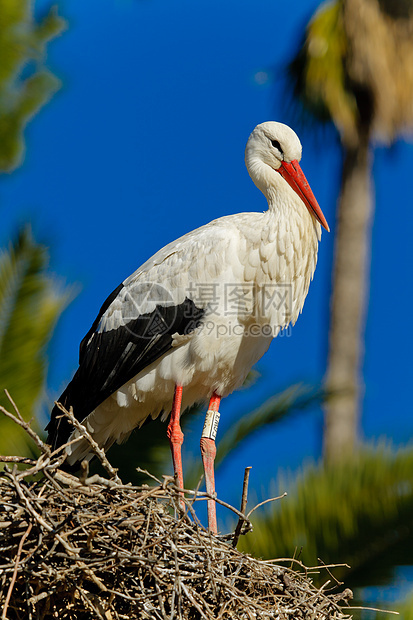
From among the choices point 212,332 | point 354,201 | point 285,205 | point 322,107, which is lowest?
point 212,332

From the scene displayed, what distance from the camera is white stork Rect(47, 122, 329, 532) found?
4.61 m

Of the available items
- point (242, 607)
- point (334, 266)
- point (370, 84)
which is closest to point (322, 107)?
point (370, 84)

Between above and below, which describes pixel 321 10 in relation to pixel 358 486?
above

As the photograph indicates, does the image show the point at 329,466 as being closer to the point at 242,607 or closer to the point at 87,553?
the point at 242,607

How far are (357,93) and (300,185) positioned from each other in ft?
18.7

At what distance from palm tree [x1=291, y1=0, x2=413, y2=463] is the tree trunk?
10 mm

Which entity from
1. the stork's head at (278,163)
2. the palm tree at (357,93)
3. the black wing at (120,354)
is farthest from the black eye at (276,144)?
the palm tree at (357,93)

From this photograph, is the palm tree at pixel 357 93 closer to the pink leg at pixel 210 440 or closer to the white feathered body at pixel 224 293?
the pink leg at pixel 210 440

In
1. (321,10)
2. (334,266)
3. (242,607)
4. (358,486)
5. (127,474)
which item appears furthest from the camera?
(321,10)

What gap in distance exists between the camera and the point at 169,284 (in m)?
4.71

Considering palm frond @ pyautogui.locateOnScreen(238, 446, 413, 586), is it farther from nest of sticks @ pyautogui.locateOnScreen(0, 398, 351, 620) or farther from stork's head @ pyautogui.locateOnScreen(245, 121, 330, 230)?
nest of sticks @ pyautogui.locateOnScreen(0, 398, 351, 620)

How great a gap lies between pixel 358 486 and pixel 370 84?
6147 millimetres

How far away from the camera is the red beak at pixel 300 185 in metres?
4.86

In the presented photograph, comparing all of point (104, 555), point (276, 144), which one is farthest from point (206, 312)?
point (104, 555)
